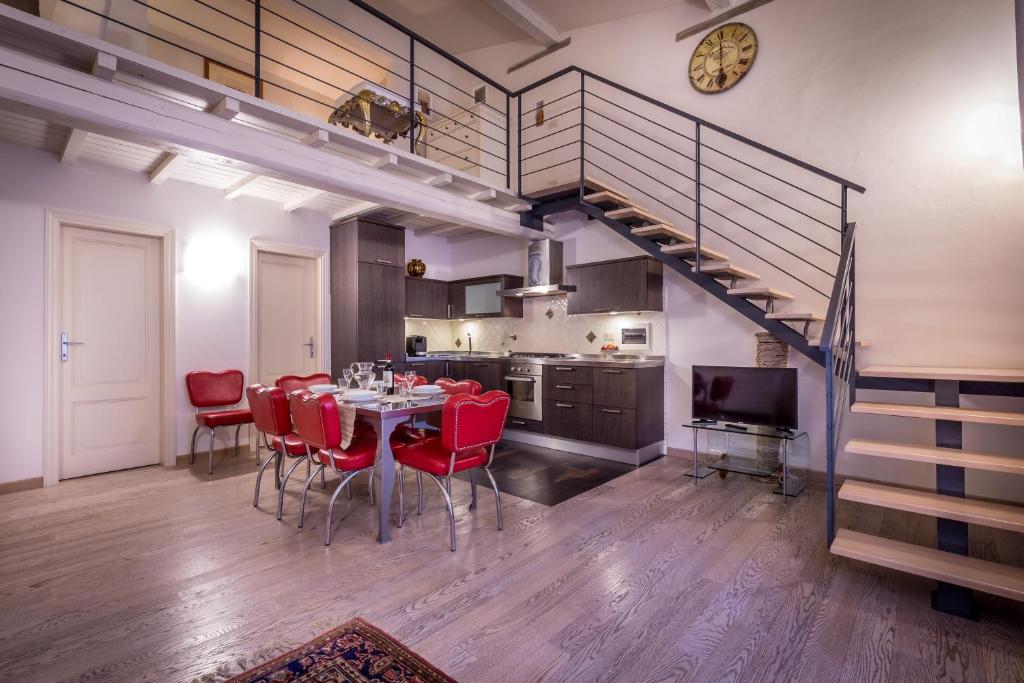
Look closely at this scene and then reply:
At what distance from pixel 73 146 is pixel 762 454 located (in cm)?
604

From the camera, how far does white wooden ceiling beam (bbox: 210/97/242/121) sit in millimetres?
2816

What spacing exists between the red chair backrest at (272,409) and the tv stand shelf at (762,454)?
307 centimetres

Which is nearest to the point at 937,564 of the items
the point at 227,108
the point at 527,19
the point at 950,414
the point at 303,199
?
the point at 950,414

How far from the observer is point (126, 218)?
4273 mm

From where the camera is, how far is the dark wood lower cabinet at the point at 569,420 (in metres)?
4.85

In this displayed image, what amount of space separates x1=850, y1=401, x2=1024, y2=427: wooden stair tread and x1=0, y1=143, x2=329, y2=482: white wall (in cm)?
537

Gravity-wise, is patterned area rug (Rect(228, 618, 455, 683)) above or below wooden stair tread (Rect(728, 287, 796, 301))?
below

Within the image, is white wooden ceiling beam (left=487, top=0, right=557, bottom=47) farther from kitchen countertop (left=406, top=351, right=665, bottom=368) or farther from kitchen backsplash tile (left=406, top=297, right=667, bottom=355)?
kitchen countertop (left=406, top=351, right=665, bottom=368)

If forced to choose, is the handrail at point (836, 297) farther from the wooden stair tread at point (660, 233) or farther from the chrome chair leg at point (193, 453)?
the chrome chair leg at point (193, 453)

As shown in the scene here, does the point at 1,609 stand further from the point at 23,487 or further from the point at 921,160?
the point at 921,160

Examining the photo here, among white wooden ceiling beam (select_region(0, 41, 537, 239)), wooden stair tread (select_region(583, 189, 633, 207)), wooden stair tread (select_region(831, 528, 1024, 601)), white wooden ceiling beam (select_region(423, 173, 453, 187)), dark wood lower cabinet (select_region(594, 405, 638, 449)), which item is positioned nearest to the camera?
wooden stair tread (select_region(831, 528, 1024, 601))

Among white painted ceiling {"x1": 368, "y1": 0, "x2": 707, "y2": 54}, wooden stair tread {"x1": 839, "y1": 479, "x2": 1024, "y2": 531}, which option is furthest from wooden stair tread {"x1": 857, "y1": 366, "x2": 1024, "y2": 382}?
white painted ceiling {"x1": 368, "y1": 0, "x2": 707, "y2": 54}

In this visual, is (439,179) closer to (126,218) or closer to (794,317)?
(126,218)

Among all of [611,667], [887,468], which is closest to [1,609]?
[611,667]
